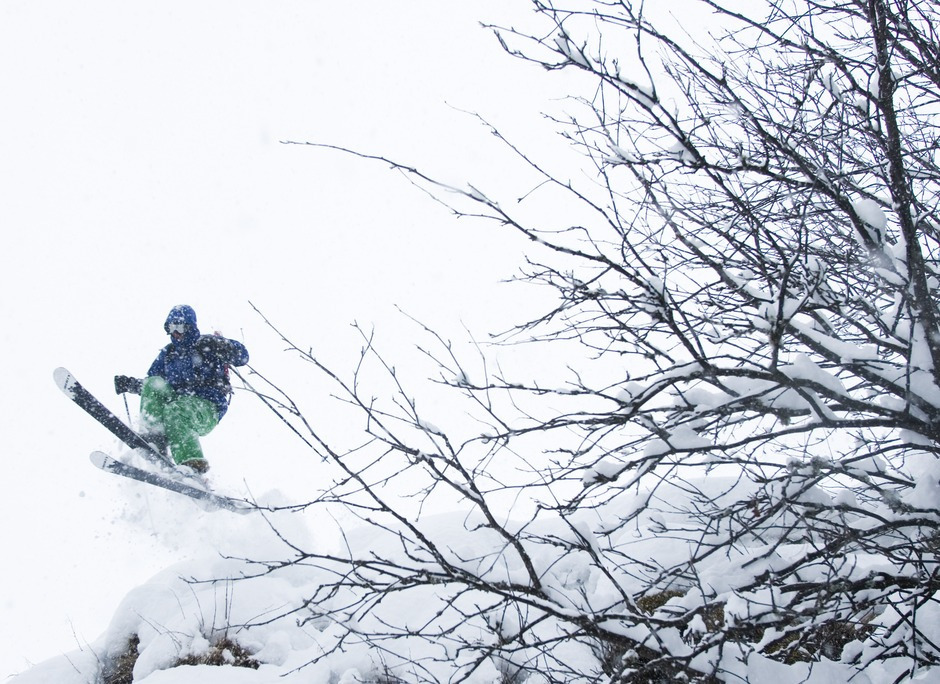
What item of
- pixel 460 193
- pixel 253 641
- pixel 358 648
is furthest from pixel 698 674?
pixel 253 641

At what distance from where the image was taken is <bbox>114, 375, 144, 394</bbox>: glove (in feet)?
29.7

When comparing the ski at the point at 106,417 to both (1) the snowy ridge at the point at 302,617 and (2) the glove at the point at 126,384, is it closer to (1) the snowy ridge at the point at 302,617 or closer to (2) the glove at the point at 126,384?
(2) the glove at the point at 126,384

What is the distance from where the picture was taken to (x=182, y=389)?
9172 millimetres

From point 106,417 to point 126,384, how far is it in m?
0.54

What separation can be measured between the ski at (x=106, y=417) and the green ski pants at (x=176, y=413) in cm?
25

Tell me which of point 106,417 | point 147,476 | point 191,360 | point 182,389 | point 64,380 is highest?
point 191,360

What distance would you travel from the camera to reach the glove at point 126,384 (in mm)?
9062

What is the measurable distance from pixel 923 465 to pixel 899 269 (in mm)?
907

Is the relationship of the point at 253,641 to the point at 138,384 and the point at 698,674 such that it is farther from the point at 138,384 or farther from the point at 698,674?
the point at 138,384

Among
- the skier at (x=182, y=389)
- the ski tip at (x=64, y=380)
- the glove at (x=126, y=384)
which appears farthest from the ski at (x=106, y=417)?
the glove at (x=126, y=384)

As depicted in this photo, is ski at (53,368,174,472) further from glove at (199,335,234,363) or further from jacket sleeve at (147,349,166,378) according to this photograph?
glove at (199,335,234,363)

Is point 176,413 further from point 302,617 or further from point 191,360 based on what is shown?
point 302,617

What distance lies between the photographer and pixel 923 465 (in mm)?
2852

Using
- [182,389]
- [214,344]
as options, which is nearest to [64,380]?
[182,389]
